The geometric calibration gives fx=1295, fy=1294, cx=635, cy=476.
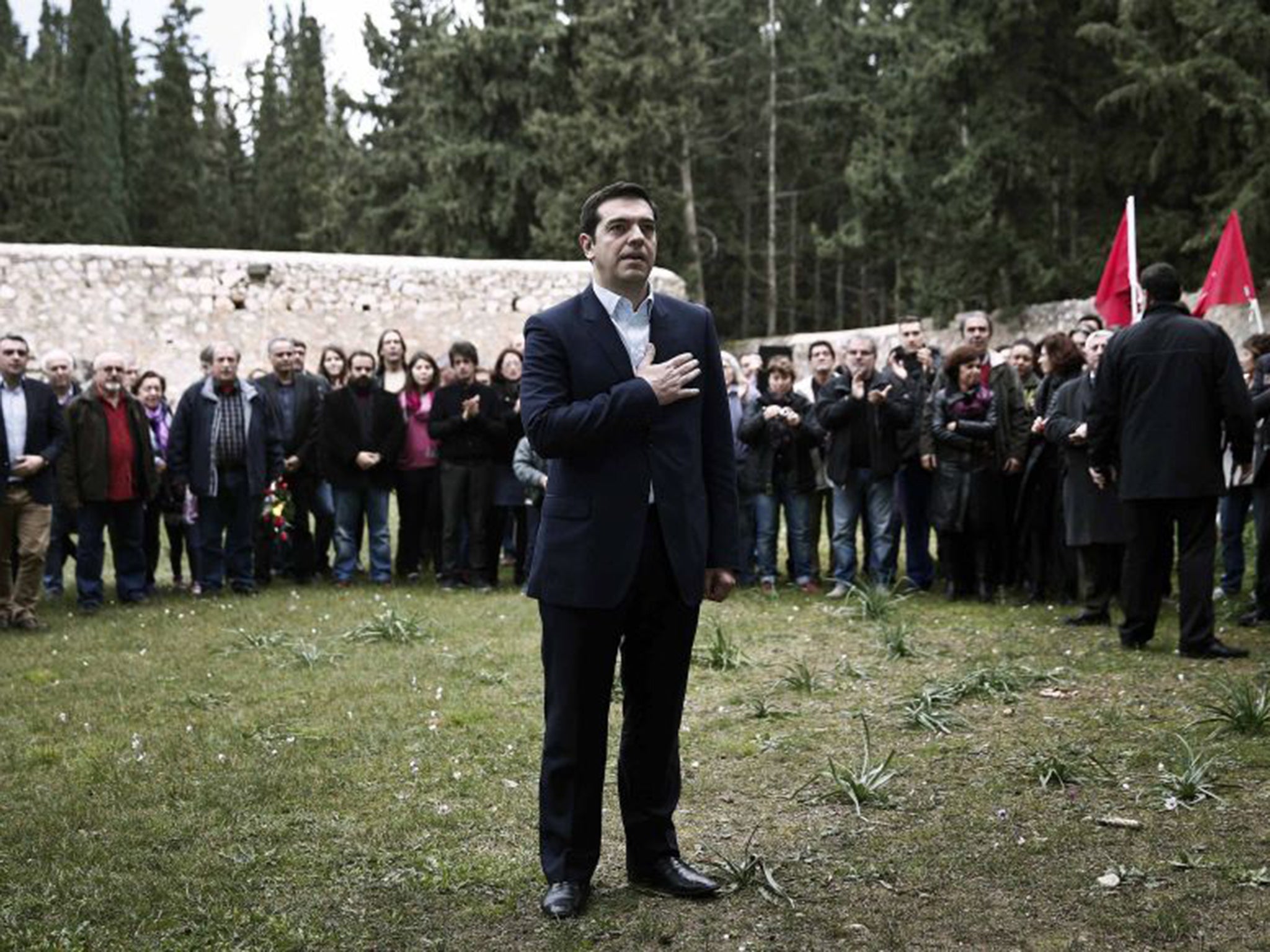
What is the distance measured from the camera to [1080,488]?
8.44 metres

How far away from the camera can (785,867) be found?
4020 mm

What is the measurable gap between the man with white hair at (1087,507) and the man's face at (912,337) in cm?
176

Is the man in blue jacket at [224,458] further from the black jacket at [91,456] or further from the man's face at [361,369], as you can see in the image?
the man's face at [361,369]

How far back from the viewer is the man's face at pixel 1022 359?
10164 millimetres

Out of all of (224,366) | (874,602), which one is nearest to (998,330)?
(874,602)

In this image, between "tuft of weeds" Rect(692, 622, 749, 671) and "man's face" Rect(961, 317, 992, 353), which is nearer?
"tuft of weeds" Rect(692, 622, 749, 671)

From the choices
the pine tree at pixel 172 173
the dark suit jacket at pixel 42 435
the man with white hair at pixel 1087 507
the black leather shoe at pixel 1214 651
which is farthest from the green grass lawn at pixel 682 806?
the pine tree at pixel 172 173

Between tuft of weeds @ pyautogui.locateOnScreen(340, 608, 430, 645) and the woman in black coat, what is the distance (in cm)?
381

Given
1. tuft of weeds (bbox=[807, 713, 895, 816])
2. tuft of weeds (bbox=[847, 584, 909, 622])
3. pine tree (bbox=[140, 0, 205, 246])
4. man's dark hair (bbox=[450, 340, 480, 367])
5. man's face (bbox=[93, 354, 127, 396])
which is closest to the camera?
tuft of weeds (bbox=[807, 713, 895, 816])

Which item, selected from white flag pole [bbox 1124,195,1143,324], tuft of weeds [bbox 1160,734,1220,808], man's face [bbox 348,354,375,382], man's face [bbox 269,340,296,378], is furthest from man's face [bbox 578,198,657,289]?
man's face [bbox 269,340,296,378]

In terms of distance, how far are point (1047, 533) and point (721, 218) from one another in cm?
2583

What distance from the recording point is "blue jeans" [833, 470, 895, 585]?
32.7ft

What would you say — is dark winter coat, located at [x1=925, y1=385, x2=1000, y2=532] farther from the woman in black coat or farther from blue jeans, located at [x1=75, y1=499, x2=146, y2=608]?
blue jeans, located at [x1=75, y1=499, x2=146, y2=608]

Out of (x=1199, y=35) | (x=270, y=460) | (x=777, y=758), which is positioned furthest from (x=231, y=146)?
(x=777, y=758)
